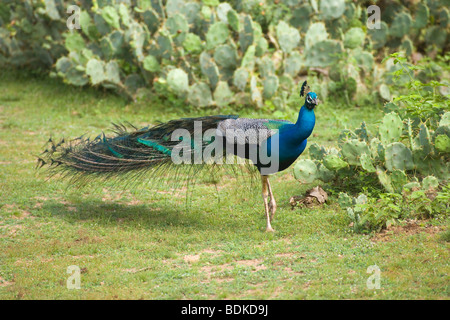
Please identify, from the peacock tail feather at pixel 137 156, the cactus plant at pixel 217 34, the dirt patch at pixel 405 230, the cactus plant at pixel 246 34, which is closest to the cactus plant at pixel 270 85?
the cactus plant at pixel 246 34

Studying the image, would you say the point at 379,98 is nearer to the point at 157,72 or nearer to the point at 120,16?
the point at 157,72

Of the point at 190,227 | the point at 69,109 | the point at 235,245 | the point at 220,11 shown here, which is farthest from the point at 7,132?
the point at 235,245

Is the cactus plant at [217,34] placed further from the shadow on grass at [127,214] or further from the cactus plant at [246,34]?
the shadow on grass at [127,214]

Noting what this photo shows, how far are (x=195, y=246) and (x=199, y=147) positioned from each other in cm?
108

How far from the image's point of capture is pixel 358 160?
6574 mm

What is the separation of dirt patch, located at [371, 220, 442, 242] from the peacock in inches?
44.8

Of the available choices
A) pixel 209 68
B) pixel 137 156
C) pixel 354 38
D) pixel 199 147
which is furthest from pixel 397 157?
pixel 354 38

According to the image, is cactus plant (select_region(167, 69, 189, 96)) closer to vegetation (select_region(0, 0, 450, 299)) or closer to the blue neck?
vegetation (select_region(0, 0, 450, 299))

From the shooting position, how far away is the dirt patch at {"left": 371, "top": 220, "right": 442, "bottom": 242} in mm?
5608

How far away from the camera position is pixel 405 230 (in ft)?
18.7

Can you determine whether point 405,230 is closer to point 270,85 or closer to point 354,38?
point 270,85

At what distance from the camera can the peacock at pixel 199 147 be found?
586 cm

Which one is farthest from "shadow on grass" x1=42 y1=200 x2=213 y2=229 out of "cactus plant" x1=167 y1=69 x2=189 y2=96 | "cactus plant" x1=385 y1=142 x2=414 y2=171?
"cactus plant" x1=167 y1=69 x2=189 y2=96

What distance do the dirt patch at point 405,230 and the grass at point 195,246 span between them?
0.06 feet
